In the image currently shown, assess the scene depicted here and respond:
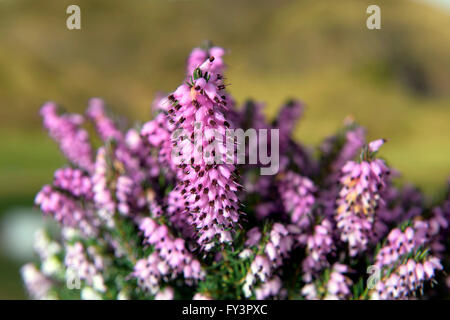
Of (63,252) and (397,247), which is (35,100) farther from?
(397,247)

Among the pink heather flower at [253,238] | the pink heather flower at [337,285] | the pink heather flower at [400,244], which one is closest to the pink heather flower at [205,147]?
the pink heather flower at [253,238]

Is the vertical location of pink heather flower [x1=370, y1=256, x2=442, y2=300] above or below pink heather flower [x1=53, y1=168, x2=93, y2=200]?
below

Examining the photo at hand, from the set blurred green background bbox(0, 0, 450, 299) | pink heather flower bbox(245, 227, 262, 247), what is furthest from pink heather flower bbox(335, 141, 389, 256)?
blurred green background bbox(0, 0, 450, 299)

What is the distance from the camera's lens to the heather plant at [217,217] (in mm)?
1162

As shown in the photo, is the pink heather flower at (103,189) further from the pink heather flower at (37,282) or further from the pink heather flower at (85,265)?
the pink heather flower at (37,282)

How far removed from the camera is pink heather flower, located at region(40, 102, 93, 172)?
1923 millimetres

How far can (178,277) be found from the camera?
161cm

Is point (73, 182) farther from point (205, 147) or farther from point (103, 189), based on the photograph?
point (205, 147)

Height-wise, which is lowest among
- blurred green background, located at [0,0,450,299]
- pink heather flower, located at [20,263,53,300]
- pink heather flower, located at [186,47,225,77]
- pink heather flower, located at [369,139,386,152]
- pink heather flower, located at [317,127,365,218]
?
pink heather flower, located at [20,263,53,300]

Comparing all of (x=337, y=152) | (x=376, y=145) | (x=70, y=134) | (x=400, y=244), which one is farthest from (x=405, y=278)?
(x=70, y=134)

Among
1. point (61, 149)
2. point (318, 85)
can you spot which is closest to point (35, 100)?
point (318, 85)

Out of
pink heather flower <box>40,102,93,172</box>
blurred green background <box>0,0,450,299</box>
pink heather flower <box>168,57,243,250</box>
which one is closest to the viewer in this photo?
pink heather flower <box>168,57,243,250</box>

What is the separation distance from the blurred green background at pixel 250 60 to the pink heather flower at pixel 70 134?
292 inches

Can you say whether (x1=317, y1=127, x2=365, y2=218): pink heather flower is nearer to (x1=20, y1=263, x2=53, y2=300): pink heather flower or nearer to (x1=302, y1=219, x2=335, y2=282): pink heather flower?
(x1=302, y1=219, x2=335, y2=282): pink heather flower
